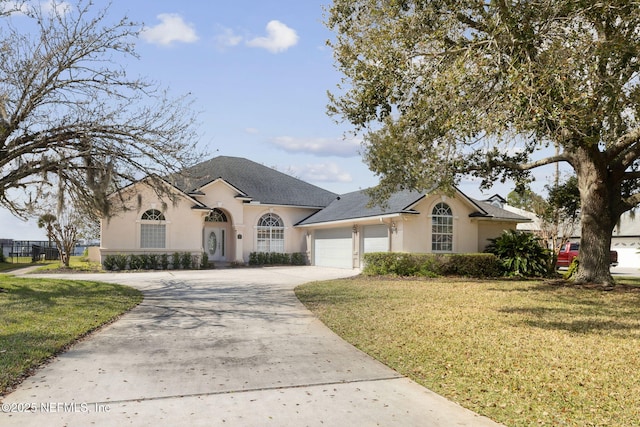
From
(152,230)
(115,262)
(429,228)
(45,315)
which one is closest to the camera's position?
(45,315)

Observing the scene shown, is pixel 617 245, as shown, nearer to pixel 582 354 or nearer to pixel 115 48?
pixel 582 354

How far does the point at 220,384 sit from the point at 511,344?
4780mm

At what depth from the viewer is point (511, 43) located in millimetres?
8664

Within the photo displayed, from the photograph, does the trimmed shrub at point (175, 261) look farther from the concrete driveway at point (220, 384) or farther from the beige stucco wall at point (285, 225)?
the concrete driveway at point (220, 384)

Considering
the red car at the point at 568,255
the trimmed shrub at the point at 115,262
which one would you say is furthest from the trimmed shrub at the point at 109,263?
the red car at the point at 568,255

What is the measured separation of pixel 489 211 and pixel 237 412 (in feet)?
73.8

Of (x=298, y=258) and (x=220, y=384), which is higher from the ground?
(x=298, y=258)

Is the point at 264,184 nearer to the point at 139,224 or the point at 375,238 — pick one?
the point at 139,224

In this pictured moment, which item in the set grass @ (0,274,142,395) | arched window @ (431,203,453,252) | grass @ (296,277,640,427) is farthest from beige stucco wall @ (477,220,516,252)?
grass @ (0,274,142,395)

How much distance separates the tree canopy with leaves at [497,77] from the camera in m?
8.43

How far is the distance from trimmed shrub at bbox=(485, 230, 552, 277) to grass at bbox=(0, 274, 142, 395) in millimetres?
14950

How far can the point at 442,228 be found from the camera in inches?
902

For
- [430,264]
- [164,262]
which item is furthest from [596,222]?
[164,262]

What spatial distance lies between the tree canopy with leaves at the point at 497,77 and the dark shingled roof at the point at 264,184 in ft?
50.0
